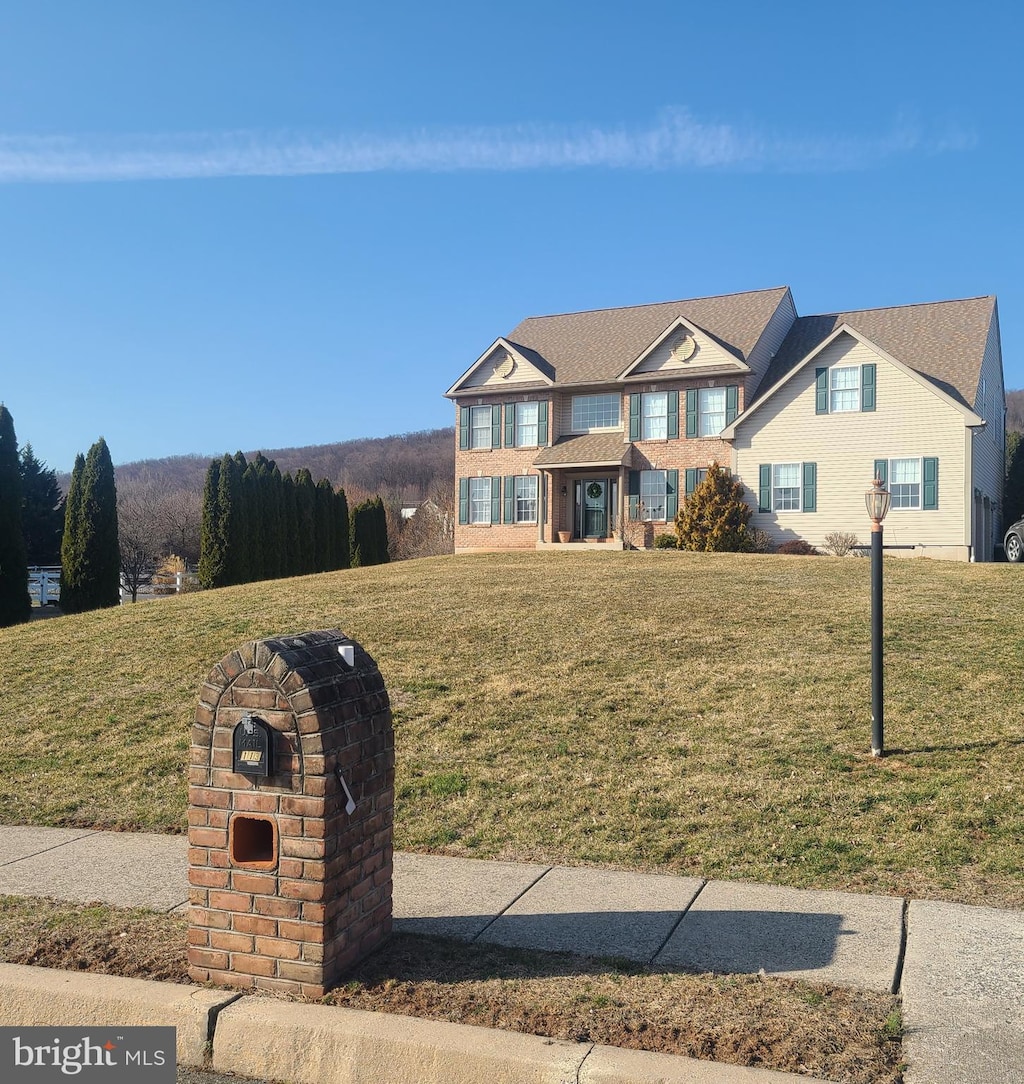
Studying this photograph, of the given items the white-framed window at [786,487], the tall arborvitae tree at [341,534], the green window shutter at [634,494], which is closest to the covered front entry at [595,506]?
the green window shutter at [634,494]

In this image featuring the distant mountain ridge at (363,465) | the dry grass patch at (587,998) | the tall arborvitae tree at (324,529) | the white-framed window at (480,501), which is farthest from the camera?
the distant mountain ridge at (363,465)

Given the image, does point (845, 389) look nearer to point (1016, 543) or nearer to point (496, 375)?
point (1016, 543)

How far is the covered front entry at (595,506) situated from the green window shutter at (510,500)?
1925mm

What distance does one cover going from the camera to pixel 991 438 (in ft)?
97.3

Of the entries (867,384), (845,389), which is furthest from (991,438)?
(845,389)

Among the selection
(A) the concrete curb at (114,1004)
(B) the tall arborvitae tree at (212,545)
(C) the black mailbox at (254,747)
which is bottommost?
(A) the concrete curb at (114,1004)

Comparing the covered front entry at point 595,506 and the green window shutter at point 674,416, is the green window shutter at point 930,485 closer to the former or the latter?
the green window shutter at point 674,416

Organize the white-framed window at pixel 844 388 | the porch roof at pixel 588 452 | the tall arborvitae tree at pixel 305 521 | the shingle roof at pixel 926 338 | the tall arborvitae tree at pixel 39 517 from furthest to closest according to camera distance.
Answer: the tall arborvitae tree at pixel 39 517 < the tall arborvitae tree at pixel 305 521 < the porch roof at pixel 588 452 < the shingle roof at pixel 926 338 < the white-framed window at pixel 844 388

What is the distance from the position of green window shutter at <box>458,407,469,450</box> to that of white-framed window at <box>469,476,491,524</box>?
0.88 metres

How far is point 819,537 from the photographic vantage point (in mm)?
26016

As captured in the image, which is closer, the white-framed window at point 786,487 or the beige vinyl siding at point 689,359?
the white-framed window at point 786,487

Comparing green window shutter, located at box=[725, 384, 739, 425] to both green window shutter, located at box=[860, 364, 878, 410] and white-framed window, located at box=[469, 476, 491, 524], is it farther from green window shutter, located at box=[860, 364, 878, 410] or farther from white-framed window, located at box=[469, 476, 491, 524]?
white-framed window, located at box=[469, 476, 491, 524]

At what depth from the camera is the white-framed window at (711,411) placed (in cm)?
2811

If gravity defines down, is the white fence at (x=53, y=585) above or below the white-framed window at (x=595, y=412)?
below
